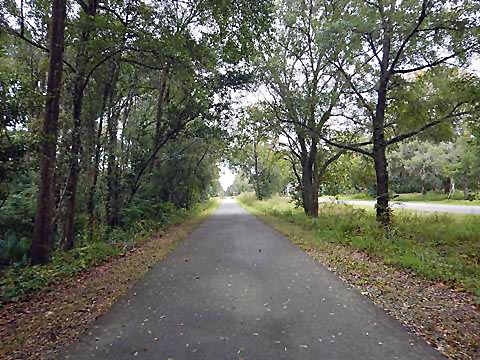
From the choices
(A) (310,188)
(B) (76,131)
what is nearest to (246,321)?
(B) (76,131)

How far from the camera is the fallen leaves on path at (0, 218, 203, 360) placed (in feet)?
12.8

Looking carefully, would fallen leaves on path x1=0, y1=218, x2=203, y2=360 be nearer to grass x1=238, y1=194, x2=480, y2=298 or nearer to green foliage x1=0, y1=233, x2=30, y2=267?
green foliage x1=0, y1=233, x2=30, y2=267

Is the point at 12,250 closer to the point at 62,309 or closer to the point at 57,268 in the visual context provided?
the point at 57,268

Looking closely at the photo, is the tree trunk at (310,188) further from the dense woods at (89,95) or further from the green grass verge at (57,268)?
the green grass verge at (57,268)

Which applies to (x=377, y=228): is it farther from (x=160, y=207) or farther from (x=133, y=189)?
(x=160, y=207)

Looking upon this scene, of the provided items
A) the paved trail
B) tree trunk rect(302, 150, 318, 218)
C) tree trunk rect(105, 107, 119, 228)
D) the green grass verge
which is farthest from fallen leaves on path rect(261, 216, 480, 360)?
tree trunk rect(302, 150, 318, 218)

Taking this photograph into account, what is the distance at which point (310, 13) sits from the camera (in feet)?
49.0

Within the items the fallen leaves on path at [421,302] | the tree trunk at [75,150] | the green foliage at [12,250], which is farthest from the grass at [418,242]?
the green foliage at [12,250]

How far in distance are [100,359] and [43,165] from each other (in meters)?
5.04

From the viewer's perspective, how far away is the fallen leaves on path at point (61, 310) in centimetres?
390

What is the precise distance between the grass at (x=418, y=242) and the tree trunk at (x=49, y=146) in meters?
7.14

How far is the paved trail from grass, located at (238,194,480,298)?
1997mm

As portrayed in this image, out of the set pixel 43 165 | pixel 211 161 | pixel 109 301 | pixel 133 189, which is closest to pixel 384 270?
pixel 109 301

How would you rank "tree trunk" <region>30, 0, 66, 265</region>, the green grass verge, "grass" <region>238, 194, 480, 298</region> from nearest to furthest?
1. the green grass verge
2. "grass" <region>238, 194, 480, 298</region>
3. "tree trunk" <region>30, 0, 66, 265</region>
